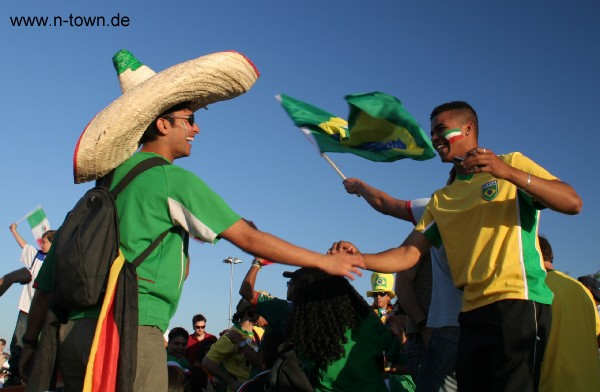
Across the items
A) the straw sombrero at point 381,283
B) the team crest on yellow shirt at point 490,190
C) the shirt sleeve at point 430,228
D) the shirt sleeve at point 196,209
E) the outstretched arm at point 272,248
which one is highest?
the straw sombrero at point 381,283

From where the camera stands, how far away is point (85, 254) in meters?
3.01

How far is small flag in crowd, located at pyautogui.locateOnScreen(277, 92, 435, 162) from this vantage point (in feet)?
18.5

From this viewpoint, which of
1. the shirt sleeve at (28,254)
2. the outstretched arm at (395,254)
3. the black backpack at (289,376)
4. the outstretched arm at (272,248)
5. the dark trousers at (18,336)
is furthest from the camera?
the shirt sleeve at (28,254)

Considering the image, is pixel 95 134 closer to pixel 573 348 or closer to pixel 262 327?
pixel 573 348

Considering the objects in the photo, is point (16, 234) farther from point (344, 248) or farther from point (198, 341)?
point (344, 248)

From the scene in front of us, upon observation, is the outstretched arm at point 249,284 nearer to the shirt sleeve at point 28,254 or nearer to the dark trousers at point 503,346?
the dark trousers at point 503,346

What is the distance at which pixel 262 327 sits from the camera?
11.6 metres

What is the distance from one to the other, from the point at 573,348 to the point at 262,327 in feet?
21.8

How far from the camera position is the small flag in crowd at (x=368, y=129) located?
5652 millimetres

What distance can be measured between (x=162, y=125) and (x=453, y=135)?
199cm

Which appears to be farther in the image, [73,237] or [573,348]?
[573,348]

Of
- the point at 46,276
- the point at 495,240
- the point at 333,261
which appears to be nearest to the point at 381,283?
the point at 495,240

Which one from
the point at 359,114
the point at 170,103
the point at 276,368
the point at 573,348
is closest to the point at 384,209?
the point at 359,114

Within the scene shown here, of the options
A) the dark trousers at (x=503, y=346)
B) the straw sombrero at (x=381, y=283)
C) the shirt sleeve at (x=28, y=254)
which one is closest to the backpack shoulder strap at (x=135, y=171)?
the dark trousers at (x=503, y=346)
